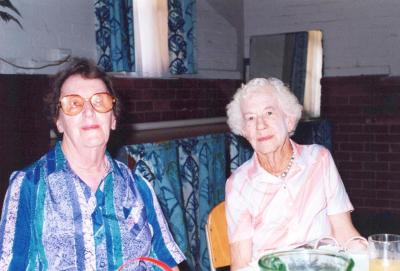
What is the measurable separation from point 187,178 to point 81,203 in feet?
5.99

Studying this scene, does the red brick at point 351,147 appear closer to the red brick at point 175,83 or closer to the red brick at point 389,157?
the red brick at point 389,157

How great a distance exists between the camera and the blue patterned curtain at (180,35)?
13.0 ft

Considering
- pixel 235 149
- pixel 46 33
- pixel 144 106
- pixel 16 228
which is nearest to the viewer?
pixel 16 228

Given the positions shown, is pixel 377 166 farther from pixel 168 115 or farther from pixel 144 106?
pixel 144 106

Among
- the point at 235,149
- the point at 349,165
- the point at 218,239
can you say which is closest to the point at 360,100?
the point at 349,165

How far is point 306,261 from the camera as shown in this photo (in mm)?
1132

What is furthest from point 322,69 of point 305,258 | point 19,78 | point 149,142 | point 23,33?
point 305,258

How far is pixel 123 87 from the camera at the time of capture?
3.58m

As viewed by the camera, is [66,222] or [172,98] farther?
[172,98]

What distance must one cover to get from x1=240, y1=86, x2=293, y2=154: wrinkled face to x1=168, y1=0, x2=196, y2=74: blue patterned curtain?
2.16 metres

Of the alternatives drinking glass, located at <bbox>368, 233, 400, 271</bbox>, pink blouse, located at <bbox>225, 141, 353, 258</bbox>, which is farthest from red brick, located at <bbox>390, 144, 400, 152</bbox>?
drinking glass, located at <bbox>368, 233, 400, 271</bbox>

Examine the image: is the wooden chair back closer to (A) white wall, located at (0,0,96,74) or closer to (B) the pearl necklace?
(B) the pearl necklace

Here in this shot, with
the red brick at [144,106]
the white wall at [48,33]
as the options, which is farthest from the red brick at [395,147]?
the red brick at [144,106]

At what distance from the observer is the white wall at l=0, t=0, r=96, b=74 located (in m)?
2.89
